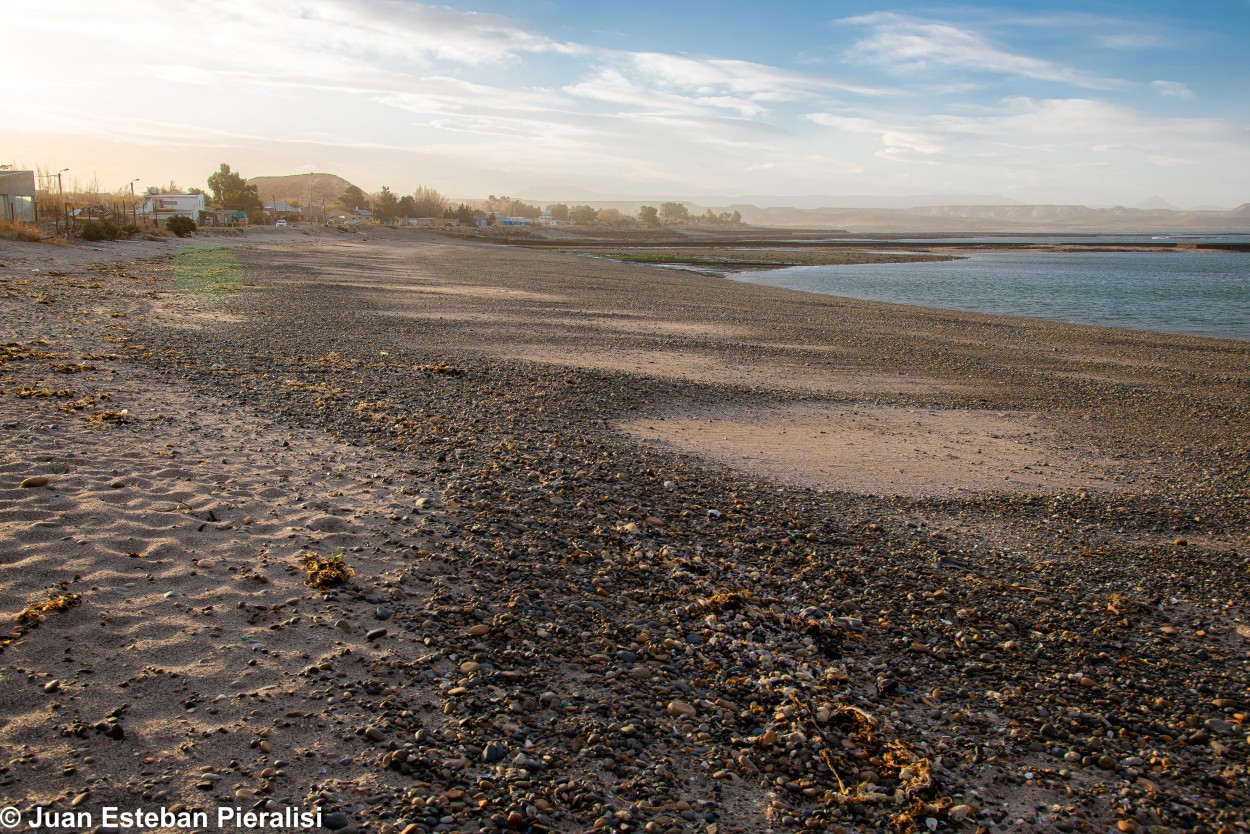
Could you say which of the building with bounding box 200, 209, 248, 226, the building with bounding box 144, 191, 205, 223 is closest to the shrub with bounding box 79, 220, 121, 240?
the building with bounding box 200, 209, 248, 226

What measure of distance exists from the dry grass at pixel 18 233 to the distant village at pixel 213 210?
934mm

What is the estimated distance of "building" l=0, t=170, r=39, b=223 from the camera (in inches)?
1448

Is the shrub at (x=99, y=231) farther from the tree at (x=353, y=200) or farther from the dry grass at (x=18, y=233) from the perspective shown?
the tree at (x=353, y=200)

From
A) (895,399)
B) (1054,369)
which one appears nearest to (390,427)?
(895,399)

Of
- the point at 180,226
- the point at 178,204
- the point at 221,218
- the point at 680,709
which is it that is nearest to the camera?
the point at 680,709

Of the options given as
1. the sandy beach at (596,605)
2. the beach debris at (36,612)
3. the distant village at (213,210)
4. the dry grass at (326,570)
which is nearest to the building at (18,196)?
the distant village at (213,210)

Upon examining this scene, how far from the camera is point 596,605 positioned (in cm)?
518

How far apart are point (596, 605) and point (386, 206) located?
401ft

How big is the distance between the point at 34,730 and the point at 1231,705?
619 centimetres

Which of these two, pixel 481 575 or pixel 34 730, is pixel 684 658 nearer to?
pixel 481 575

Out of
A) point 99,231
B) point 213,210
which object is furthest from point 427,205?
point 99,231

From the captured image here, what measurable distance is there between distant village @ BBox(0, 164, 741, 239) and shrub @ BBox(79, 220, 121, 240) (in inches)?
1.6

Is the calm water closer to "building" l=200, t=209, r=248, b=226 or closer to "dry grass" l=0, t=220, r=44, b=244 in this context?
"dry grass" l=0, t=220, r=44, b=244

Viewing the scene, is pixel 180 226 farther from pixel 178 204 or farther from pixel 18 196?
pixel 178 204
